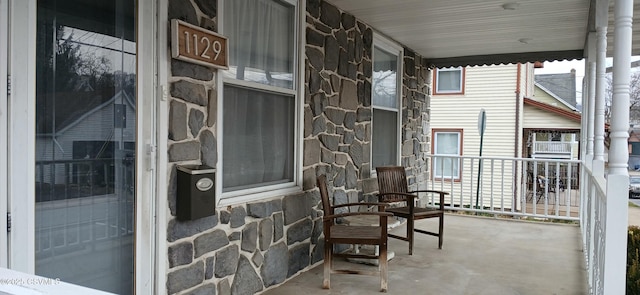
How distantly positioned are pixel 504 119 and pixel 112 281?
404 inches

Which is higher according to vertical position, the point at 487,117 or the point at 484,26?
the point at 484,26

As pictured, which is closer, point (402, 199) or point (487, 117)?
point (402, 199)

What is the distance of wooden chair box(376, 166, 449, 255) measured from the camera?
432cm

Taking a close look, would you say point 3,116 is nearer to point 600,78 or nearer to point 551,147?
point 600,78

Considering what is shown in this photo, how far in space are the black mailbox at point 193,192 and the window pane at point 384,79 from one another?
294 cm

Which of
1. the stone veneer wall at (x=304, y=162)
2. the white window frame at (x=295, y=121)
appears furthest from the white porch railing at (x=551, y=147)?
the white window frame at (x=295, y=121)

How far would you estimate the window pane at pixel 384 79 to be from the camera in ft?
17.3

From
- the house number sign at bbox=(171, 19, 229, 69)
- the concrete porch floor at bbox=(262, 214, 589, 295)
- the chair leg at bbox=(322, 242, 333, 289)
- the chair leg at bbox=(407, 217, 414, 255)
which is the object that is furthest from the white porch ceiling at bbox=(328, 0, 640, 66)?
the concrete porch floor at bbox=(262, 214, 589, 295)

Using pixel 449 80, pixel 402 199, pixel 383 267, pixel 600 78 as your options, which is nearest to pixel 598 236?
pixel 600 78

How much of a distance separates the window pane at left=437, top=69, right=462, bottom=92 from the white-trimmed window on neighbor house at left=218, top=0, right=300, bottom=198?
26.4ft

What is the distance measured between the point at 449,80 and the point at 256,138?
885 centimetres

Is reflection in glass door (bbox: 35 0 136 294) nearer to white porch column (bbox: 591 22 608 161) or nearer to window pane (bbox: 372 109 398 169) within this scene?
white porch column (bbox: 591 22 608 161)

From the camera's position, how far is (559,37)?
5.32 metres

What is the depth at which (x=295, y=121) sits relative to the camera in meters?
3.68
